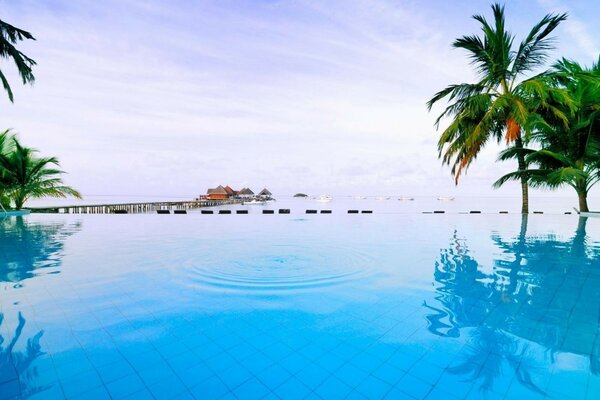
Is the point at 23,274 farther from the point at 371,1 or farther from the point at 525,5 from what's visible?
the point at 525,5

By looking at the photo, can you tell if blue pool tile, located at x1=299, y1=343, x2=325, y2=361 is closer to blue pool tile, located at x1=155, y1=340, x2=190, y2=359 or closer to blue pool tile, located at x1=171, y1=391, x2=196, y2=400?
blue pool tile, located at x1=155, y1=340, x2=190, y2=359

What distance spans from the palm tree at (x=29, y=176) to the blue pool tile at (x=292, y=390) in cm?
1723

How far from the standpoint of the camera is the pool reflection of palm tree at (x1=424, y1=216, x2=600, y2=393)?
218cm

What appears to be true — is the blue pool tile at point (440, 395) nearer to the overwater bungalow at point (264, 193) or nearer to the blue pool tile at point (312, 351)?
the blue pool tile at point (312, 351)

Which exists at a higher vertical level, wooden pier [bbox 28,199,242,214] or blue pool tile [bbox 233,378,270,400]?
wooden pier [bbox 28,199,242,214]

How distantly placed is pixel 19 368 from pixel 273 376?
187 centimetres

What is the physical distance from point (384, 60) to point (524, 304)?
13080 mm

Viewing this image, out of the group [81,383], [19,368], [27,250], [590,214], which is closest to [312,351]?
[81,383]

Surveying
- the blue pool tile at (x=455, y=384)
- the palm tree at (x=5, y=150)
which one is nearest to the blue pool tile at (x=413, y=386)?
the blue pool tile at (x=455, y=384)

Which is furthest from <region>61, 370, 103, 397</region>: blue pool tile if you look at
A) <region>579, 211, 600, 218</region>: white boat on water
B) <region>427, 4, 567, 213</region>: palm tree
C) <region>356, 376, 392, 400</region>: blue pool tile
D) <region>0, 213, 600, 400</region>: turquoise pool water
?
<region>579, 211, 600, 218</region>: white boat on water

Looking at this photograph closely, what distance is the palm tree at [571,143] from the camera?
37.2 ft

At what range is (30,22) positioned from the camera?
9938 millimetres

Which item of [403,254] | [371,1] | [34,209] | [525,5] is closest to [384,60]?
[371,1]

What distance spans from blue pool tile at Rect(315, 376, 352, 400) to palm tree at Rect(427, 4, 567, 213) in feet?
42.4
